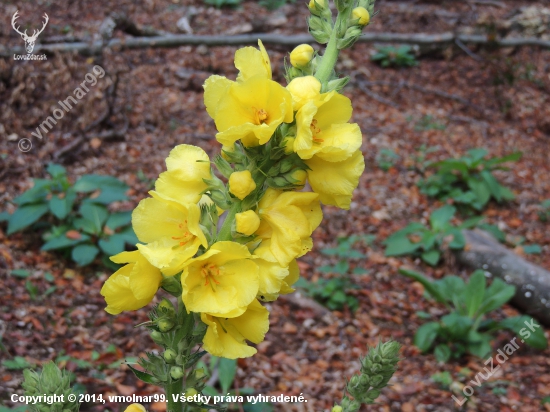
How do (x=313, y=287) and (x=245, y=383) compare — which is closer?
(x=245, y=383)

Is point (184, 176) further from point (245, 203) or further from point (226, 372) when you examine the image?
point (226, 372)

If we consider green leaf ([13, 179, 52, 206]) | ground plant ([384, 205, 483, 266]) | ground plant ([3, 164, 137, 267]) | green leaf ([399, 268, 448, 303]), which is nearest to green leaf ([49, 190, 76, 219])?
ground plant ([3, 164, 137, 267])

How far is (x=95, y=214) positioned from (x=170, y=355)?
315 cm

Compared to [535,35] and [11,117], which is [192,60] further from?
[535,35]

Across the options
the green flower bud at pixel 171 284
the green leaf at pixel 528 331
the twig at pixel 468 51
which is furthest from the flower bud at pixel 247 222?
the twig at pixel 468 51

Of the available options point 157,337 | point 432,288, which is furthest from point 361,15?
point 432,288

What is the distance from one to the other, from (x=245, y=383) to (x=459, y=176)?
4.30 metres

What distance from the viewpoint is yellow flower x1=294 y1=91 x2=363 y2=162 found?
136 cm

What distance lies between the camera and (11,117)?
579 centimetres

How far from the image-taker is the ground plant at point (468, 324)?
167 inches

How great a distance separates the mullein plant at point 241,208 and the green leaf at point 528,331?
11.2ft

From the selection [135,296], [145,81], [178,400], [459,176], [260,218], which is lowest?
[459,176]

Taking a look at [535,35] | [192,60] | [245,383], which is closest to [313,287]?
[245,383]

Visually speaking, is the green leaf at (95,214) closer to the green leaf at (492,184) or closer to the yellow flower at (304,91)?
the yellow flower at (304,91)
